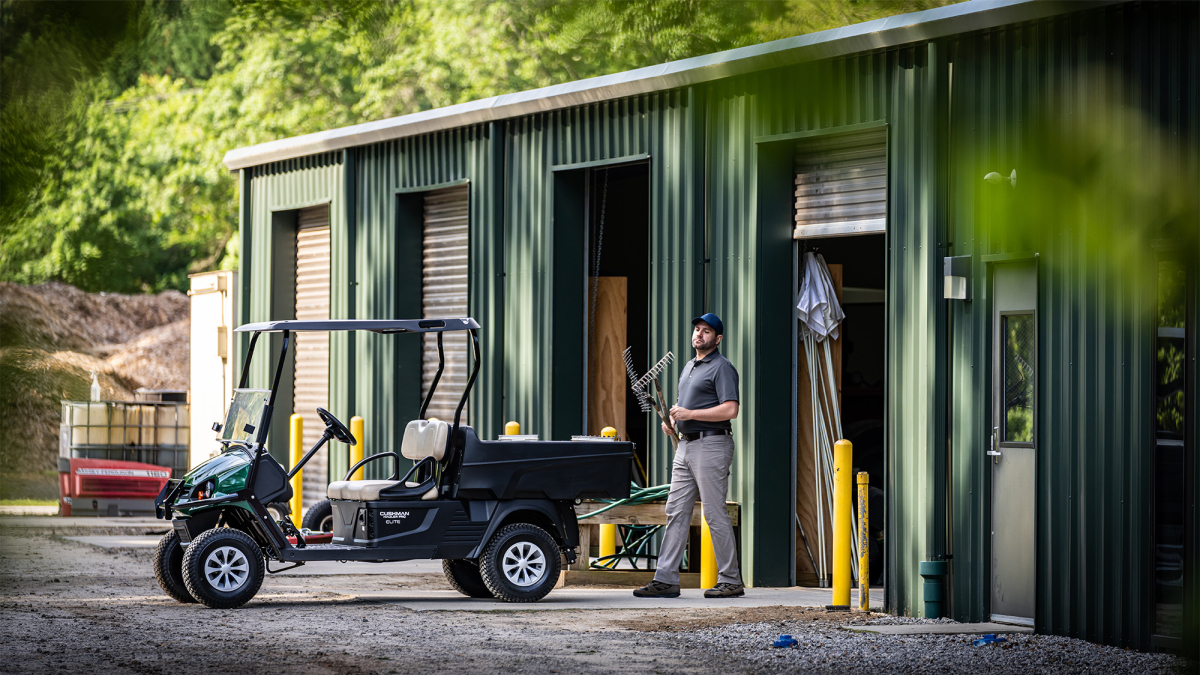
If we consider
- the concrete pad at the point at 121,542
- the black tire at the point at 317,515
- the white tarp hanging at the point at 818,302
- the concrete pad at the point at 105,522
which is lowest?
the concrete pad at the point at 105,522

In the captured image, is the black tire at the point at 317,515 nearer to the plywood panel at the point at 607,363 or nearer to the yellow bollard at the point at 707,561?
the plywood panel at the point at 607,363

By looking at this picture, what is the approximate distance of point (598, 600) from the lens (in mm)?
11203

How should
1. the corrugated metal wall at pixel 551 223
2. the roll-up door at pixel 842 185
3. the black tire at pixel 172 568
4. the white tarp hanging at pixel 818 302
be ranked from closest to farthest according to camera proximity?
the black tire at pixel 172 568 < the roll-up door at pixel 842 185 < the white tarp hanging at pixel 818 302 < the corrugated metal wall at pixel 551 223

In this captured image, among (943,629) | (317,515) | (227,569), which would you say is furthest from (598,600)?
(317,515)

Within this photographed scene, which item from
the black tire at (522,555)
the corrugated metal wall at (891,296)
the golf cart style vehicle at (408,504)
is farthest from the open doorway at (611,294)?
the black tire at (522,555)

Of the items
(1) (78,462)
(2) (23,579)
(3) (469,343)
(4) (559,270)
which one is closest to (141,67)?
(2) (23,579)

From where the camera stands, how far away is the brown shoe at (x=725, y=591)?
11.2 metres

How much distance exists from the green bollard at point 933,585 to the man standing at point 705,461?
1543 mm

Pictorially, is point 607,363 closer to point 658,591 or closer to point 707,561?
point 707,561

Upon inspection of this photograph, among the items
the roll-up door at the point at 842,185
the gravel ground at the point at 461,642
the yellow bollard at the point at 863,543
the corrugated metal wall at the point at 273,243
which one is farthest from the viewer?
the corrugated metal wall at the point at 273,243

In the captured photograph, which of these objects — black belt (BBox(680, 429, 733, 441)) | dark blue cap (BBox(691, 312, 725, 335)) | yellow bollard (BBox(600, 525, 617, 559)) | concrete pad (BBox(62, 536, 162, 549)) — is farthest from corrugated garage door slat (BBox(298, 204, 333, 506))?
dark blue cap (BBox(691, 312, 725, 335))

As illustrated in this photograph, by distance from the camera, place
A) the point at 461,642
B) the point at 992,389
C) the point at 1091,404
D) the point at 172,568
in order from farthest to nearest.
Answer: the point at 172,568, the point at 992,389, the point at 1091,404, the point at 461,642

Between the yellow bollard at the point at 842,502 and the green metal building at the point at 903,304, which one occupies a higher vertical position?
the green metal building at the point at 903,304

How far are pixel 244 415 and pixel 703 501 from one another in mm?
3285
